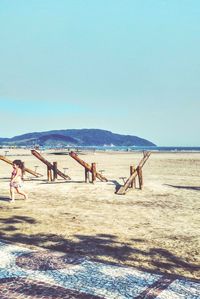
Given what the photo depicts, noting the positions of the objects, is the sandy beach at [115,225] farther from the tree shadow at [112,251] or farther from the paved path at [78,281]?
the paved path at [78,281]

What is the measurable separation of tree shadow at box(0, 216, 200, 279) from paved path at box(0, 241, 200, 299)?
0.44 metres

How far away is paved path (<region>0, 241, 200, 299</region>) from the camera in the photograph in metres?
5.16

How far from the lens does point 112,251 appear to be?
7.48 metres

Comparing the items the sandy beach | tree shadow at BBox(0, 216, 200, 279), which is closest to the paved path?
tree shadow at BBox(0, 216, 200, 279)

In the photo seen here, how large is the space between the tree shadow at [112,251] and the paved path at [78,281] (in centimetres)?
44

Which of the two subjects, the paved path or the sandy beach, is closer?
the paved path

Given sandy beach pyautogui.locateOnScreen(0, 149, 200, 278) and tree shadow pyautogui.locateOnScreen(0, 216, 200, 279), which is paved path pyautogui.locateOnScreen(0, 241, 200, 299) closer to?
tree shadow pyautogui.locateOnScreen(0, 216, 200, 279)

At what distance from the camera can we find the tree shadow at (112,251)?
6.58 meters

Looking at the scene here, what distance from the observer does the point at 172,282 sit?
18.5 ft

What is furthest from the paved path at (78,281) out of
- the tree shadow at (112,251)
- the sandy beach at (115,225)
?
the sandy beach at (115,225)

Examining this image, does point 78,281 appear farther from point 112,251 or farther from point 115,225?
point 115,225

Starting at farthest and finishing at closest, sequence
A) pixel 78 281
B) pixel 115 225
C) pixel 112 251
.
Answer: pixel 115 225 < pixel 112 251 < pixel 78 281

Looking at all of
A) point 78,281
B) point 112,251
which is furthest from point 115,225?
point 78,281

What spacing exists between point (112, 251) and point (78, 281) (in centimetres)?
188
